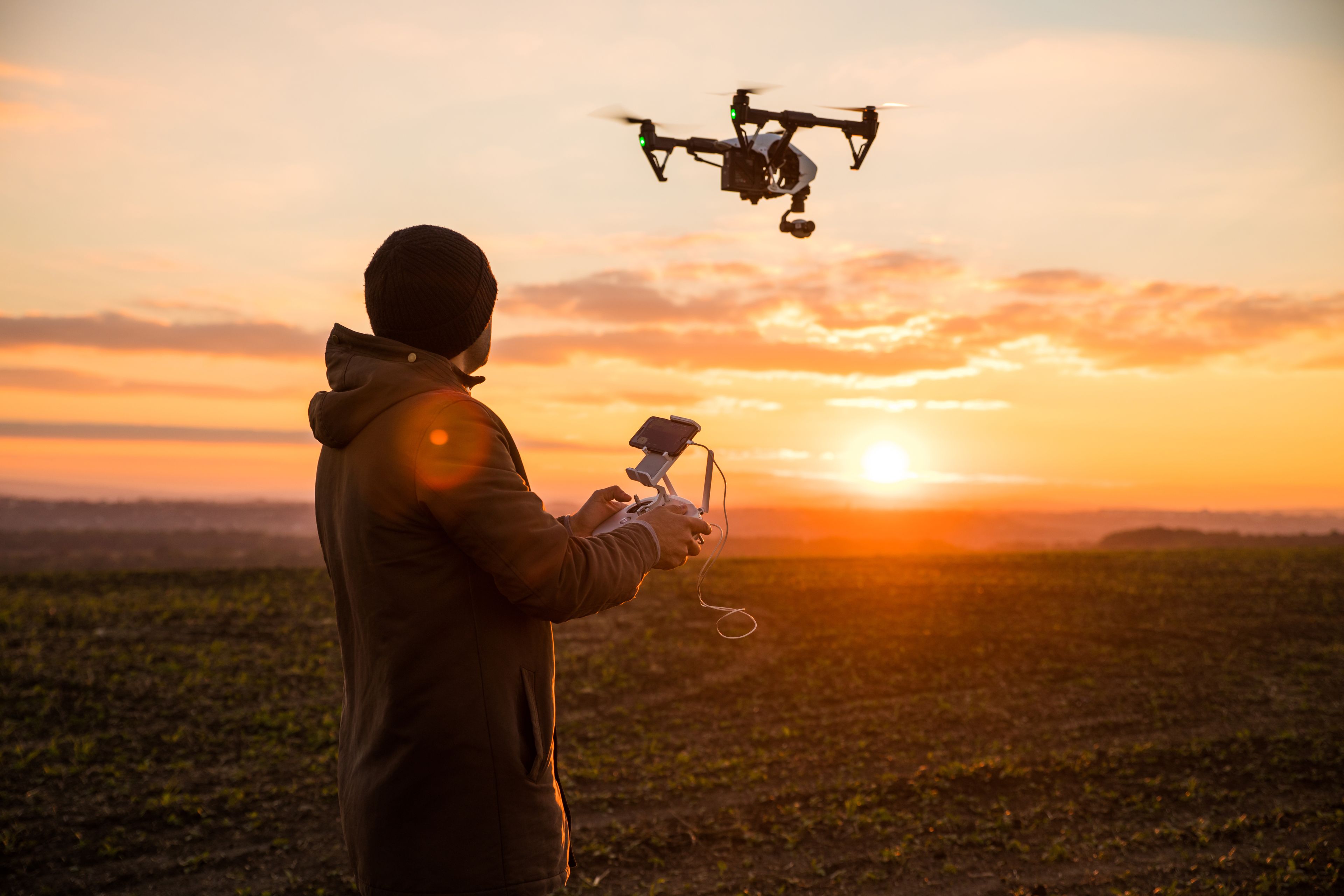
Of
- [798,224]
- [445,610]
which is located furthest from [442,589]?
[798,224]

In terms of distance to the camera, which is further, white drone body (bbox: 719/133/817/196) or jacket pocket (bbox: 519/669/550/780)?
white drone body (bbox: 719/133/817/196)

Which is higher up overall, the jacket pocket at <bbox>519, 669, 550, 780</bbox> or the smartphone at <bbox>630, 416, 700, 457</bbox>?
the smartphone at <bbox>630, 416, 700, 457</bbox>

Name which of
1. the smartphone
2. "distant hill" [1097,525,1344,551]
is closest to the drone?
the smartphone

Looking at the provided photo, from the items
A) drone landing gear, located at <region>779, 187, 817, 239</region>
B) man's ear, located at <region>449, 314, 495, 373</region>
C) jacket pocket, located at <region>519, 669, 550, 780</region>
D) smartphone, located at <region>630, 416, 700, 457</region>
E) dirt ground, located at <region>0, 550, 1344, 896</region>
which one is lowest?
dirt ground, located at <region>0, 550, 1344, 896</region>

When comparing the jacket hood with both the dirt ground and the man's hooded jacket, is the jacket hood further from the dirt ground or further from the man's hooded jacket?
the dirt ground

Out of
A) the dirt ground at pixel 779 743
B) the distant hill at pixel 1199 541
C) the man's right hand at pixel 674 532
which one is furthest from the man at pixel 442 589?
the distant hill at pixel 1199 541

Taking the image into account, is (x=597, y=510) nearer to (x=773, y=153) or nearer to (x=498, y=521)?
(x=498, y=521)
